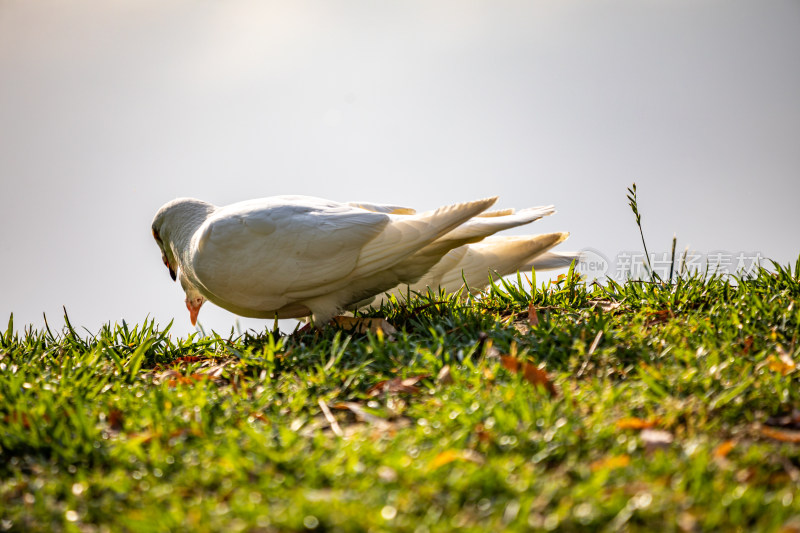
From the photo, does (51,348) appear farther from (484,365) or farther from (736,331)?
(736,331)

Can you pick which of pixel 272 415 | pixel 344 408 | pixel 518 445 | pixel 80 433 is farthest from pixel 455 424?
pixel 80 433

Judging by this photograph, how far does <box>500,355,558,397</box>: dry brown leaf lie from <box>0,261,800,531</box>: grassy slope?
58 millimetres

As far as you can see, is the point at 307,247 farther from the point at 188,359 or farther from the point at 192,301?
the point at 192,301

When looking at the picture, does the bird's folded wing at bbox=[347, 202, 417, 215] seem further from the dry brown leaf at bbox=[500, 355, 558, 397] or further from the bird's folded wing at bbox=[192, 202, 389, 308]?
the dry brown leaf at bbox=[500, 355, 558, 397]

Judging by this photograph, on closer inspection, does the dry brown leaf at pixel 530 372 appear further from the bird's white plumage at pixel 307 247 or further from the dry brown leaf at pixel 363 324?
the bird's white plumage at pixel 307 247

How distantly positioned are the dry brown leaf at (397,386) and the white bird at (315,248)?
123 centimetres

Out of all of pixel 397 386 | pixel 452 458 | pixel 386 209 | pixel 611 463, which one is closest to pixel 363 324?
pixel 386 209

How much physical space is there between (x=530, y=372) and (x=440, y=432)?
617mm

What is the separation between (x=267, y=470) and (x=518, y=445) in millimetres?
848

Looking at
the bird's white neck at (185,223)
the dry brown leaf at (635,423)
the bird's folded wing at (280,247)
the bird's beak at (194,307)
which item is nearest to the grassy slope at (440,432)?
the dry brown leaf at (635,423)

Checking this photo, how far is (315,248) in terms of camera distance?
3.81 meters

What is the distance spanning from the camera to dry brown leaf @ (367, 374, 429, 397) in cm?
275

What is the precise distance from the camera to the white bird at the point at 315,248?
3.84 meters

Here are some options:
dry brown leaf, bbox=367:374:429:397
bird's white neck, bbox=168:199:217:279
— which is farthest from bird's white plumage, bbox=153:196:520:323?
dry brown leaf, bbox=367:374:429:397
